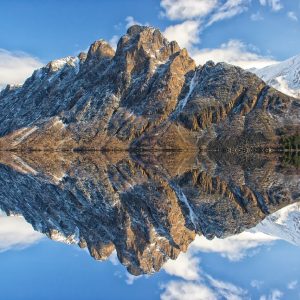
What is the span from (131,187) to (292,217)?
2999 centimetres

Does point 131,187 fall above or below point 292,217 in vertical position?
above

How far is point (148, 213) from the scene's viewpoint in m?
56.5

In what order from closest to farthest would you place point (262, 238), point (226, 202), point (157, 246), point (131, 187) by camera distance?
point (262, 238) < point (157, 246) < point (226, 202) < point (131, 187)

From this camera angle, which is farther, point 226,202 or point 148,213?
point 226,202

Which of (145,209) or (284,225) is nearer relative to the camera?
(284,225)

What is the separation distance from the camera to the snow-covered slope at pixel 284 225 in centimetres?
4469

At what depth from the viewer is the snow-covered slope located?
44.7 metres

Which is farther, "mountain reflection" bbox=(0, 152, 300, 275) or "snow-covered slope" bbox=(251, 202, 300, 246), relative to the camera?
"mountain reflection" bbox=(0, 152, 300, 275)

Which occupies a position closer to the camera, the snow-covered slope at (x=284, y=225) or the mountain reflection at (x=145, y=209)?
the snow-covered slope at (x=284, y=225)

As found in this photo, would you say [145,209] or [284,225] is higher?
[145,209]

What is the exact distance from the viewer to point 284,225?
50.1 metres

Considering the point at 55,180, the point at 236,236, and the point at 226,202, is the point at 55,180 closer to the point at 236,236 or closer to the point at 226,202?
the point at 226,202

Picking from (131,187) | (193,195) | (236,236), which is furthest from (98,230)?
(131,187)

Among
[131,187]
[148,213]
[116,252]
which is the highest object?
[131,187]
